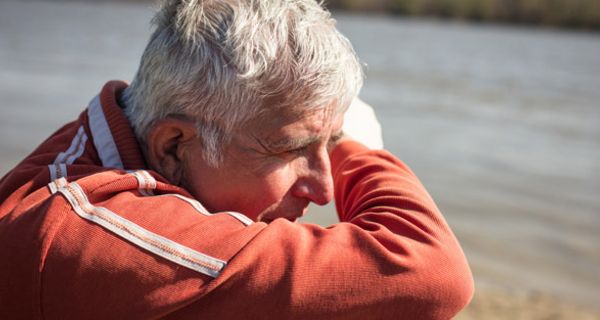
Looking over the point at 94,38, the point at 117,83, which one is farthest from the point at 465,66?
the point at 117,83

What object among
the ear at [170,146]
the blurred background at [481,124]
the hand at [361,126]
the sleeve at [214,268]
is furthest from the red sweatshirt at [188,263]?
the blurred background at [481,124]

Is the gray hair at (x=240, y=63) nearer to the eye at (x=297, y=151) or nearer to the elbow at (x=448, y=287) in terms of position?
the eye at (x=297, y=151)

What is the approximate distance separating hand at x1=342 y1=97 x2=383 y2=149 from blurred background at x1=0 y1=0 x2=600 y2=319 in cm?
74

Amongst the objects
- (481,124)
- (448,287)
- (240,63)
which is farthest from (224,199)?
(481,124)

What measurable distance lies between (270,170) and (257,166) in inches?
1.3

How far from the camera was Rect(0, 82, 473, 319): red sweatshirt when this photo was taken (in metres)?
1.32

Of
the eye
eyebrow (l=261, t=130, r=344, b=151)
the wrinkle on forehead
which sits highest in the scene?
the wrinkle on forehead

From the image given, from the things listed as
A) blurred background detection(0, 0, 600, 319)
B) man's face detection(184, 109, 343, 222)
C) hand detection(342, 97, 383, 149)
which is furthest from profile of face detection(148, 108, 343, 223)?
blurred background detection(0, 0, 600, 319)

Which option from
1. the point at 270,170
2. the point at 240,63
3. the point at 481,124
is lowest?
the point at 481,124

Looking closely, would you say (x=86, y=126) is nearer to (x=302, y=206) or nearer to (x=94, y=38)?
(x=302, y=206)

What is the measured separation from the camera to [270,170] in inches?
65.6

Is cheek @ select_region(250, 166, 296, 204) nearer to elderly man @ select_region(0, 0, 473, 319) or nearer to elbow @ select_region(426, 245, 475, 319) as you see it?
elderly man @ select_region(0, 0, 473, 319)

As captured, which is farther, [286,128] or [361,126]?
[361,126]

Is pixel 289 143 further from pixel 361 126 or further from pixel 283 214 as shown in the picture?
pixel 361 126
